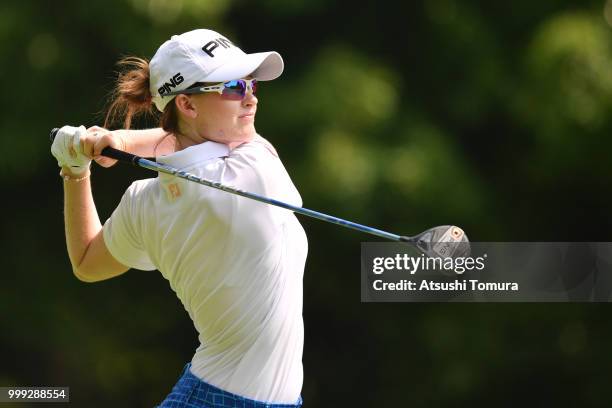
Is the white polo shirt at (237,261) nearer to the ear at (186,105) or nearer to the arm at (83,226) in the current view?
the ear at (186,105)

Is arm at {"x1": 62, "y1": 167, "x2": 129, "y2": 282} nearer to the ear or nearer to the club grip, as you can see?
the club grip

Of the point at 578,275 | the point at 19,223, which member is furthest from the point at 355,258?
the point at 19,223

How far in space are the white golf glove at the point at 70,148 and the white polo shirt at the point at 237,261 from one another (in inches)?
9.1

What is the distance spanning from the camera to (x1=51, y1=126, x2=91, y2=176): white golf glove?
3.17 meters

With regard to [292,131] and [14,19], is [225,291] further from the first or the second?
[14,19]

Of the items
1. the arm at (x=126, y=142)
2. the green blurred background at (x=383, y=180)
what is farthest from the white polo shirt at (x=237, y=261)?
the green blurred background at (x=383, y=180)

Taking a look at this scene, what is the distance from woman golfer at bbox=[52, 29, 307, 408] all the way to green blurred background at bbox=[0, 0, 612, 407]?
3626mm

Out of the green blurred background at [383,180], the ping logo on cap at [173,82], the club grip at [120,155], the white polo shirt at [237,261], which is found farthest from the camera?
the green blurred background at [383,180]

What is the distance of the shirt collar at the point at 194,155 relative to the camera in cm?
301

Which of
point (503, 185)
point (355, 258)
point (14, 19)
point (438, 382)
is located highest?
point (14, 19)

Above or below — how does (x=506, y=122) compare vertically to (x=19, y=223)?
above

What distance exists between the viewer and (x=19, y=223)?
24.8 feet

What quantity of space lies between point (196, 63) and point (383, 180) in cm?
373

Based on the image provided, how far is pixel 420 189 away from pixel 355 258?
62 centimetres
